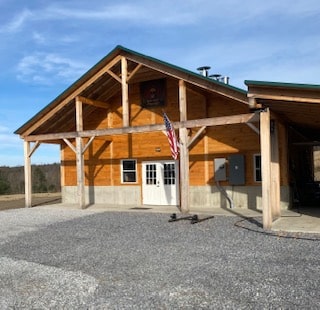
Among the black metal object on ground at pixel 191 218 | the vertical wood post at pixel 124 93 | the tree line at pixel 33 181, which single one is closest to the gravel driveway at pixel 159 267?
the black metal object on ground at pixel 191 218

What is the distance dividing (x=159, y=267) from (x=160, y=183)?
9.43 metres

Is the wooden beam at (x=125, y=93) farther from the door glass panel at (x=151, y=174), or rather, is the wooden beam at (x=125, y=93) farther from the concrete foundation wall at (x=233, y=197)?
the concrete foundation wall at (x=233, y=197)

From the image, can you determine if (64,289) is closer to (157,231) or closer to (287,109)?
(157,231)

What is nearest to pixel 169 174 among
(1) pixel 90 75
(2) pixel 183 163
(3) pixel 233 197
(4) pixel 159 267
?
(3) pixel 233 197

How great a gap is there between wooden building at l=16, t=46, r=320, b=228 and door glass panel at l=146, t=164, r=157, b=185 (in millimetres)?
43

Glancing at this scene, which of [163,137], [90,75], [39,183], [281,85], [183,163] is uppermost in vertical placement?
[90,75]

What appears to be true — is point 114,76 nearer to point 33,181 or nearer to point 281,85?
point 281,85

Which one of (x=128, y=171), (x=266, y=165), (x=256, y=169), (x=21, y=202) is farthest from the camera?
(x=21, y=202)

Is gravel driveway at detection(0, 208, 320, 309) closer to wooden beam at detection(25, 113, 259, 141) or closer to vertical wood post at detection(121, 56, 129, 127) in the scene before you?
wooden beam at detection(25, 113, 259, 141)

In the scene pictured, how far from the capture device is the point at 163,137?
1570 centimetres

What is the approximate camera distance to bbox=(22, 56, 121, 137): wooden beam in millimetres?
14281

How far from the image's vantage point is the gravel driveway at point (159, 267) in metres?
4.86

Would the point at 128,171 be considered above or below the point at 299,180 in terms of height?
above

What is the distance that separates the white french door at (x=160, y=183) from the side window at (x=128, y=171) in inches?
18.2
